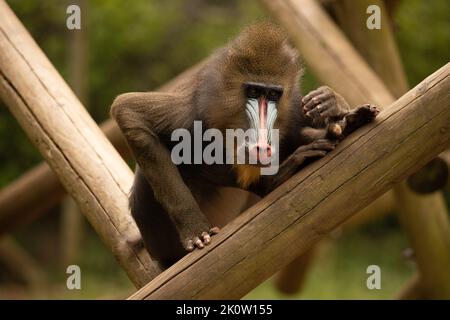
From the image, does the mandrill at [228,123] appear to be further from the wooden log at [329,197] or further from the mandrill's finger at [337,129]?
the wooden log at [329,197]

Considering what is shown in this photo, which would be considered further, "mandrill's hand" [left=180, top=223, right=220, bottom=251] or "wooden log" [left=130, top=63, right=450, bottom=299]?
"mandrill's hand" [left=180, top=223, right=220, bottom=251]

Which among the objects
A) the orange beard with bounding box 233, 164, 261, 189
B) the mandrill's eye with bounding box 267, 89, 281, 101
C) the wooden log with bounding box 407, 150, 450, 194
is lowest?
the orange beard with bounding box 233, 164, 261, 189

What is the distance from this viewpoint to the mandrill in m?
3.32

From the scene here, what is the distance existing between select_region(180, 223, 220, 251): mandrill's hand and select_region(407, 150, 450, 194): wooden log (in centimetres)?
165

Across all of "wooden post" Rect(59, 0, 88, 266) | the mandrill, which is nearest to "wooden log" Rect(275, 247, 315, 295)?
the mandrill

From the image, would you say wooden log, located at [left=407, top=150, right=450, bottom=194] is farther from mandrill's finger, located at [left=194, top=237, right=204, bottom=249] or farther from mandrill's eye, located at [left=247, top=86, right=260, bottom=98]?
mandrill's finger, located at [left=194, top=237, right=204, bottom=249]

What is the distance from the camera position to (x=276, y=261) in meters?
3.10

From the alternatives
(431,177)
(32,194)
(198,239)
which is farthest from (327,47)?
(32,194)

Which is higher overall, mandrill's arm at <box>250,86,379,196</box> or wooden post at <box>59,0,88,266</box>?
wooden post at <box>59,0,88,266</box>

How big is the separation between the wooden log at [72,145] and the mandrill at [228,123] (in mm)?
143
